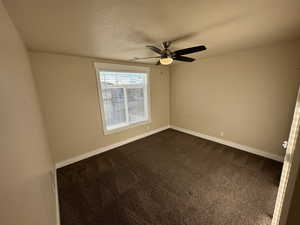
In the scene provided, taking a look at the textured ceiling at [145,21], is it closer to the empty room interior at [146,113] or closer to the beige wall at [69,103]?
the empty room interior at [146,113]

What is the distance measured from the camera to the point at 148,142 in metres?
3.58

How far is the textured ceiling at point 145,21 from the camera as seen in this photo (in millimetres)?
1083

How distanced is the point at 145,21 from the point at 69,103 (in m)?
2.21

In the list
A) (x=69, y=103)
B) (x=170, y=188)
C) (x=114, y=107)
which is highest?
(x=69, y=103)

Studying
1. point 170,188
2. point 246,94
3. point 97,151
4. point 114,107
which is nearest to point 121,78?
point 114,107

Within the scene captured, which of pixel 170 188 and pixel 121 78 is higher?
pixel 121 78

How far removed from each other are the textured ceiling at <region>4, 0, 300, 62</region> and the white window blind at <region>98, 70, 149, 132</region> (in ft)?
3.71

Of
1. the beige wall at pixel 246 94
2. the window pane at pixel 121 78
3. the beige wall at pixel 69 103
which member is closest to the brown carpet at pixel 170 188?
the beige wall at pixel 69 103

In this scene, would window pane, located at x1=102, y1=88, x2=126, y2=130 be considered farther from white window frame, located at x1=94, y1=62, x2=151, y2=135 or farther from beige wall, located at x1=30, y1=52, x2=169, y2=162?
beige wall, located at x1=30, y1=52, x2=169, y2=162

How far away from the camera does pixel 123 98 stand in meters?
3.43

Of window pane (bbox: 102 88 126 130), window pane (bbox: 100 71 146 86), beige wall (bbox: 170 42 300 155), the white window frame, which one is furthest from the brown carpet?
window pane (bbox: 100 71 146 86)

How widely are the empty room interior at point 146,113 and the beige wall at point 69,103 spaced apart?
0.02 metres

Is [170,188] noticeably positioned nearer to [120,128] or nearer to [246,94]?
[120,128]

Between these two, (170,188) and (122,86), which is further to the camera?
(122,86)
